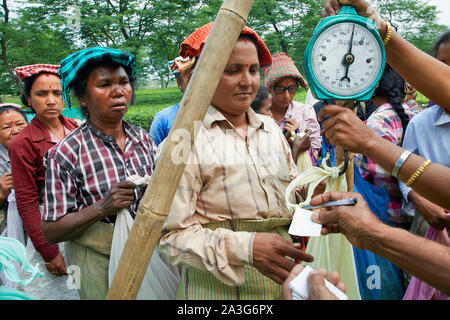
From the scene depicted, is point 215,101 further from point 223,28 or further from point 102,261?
point 102,261

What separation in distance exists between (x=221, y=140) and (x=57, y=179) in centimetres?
93

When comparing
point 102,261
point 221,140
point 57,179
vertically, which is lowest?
point 102,261

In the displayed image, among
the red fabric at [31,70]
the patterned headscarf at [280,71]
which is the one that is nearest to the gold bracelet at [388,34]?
the patterned headscarf at [280,71]

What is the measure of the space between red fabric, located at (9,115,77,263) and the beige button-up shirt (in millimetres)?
1497

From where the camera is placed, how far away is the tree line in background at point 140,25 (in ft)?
44.3

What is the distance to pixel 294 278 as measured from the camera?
3.76 feet

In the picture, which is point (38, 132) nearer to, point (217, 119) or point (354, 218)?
point (217, 119)

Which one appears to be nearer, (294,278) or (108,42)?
(294,278)

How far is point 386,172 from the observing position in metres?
2.57

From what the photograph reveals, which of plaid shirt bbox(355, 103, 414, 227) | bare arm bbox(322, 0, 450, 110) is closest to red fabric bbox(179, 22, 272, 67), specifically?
bare arm bbox(322, 0, 450, 110)

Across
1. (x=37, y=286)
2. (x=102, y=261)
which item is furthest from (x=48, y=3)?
(x=102, y=261)

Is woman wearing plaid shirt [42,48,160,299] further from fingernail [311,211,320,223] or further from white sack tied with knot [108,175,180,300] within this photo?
fingernail [311,211,320,223]

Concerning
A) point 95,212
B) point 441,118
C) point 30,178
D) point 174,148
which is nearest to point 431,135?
point 441,118

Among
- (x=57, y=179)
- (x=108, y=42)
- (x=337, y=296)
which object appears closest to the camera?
(x=337, y=296)
